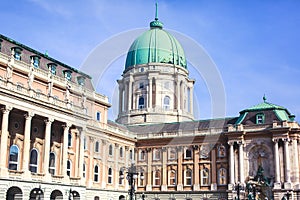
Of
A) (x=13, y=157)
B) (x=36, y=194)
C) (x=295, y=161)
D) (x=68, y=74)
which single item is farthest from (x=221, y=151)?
(x=13, y=157)

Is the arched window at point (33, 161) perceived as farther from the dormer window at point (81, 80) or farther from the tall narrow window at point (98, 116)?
the tall narrow window at point (98, 116)

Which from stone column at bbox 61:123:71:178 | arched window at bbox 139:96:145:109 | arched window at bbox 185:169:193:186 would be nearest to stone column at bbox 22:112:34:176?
stone column at bbox 61:123:71:178

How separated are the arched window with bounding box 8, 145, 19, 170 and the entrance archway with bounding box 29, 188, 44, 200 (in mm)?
3193

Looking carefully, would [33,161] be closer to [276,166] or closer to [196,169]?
[196,169]

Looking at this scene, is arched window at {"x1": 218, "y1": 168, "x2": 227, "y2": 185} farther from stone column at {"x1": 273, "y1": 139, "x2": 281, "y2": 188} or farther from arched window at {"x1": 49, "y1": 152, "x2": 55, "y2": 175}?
→ arched window at {"x1": 49, "y1": 152, "x2": 55, "y2": 175}

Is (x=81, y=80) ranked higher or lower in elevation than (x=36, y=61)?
lower

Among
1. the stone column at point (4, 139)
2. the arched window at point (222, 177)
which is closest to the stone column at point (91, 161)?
the stone column at point (4, 139)

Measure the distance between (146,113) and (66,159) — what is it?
3695cm

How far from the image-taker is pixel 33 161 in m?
49.9

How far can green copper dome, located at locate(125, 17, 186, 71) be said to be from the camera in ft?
302

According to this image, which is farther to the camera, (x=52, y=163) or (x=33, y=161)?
(x=52, y=163)

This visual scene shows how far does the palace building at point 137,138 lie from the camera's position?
47.4 metres

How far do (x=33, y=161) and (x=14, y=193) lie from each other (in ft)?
17.6

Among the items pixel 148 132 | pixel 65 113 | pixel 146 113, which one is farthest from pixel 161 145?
pixel 65 113
